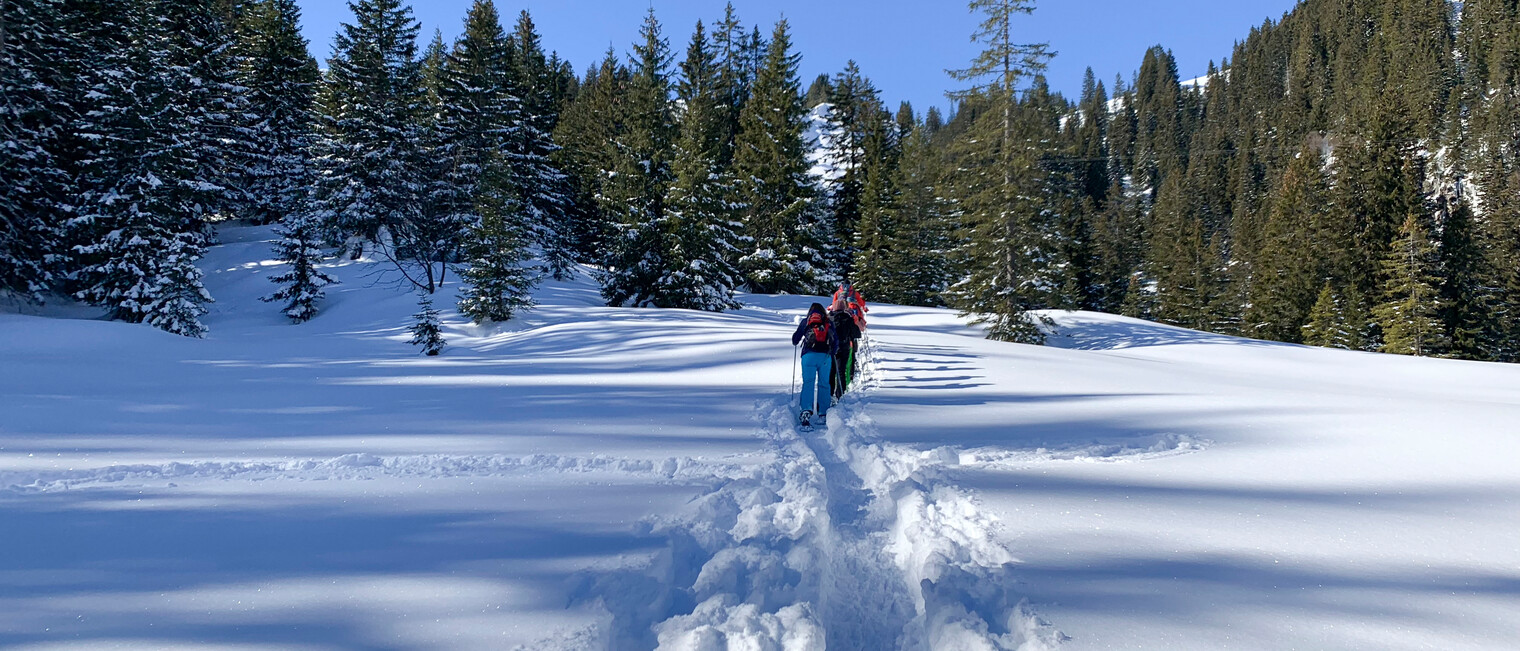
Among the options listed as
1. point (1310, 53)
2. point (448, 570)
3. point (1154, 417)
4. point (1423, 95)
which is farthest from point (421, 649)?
point (1310, 53)

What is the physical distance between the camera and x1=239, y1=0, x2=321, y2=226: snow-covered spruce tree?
32.6 m

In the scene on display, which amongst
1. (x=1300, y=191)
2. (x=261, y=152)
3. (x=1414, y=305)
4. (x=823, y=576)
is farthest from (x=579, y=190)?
(x=1300, y=191)

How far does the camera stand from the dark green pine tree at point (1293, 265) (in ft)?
115

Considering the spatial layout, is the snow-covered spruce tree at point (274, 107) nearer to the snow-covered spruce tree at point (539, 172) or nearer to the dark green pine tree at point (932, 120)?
the snow-covered spruce tree at point (539, 172)

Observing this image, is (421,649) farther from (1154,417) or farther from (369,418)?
(1154,417)

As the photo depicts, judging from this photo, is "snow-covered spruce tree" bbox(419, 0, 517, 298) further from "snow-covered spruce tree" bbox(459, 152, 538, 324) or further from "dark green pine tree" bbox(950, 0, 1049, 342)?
"dark green pine tree" bbox(950, 0, 1049, 342)

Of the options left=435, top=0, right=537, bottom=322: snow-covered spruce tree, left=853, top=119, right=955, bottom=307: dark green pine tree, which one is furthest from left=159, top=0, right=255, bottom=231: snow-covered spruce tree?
left=853, top=119, right=955, bottom=307: dark green pine tree

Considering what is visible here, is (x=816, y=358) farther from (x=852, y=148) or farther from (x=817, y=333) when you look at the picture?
(x=852, y=148)

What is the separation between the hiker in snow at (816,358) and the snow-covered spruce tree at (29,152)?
25692mm

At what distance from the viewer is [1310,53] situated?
101m

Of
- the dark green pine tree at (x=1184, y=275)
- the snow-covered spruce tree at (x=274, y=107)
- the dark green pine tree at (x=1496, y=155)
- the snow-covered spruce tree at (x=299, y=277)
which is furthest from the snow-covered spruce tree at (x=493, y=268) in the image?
the dark green pine tree at (x=1184, y=275)

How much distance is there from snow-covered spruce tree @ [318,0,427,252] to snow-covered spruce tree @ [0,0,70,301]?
7779 mm

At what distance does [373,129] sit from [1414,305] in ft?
146

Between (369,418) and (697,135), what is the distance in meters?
20.6
